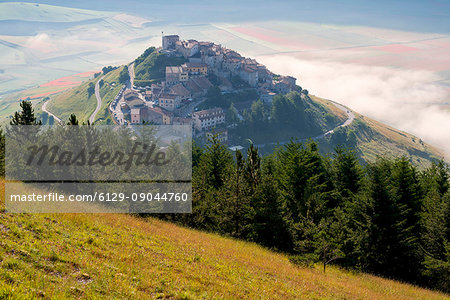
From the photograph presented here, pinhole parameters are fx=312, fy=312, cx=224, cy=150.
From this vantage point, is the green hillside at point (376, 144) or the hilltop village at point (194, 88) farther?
the green hillside at point (376, 144)

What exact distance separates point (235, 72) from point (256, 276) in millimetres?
171245

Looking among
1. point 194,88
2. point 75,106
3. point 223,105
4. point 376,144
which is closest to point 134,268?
point 223,105

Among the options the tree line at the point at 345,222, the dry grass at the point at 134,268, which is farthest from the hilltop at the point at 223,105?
the dry grass at the point at 134,268

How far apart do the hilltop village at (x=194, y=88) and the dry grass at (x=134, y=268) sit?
10240cm

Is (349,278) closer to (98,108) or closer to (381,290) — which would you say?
(381,290)

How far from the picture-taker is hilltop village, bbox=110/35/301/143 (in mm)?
136625

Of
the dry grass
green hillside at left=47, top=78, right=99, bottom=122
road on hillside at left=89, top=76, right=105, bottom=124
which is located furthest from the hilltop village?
the dry grass

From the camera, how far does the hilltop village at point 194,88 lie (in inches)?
5379

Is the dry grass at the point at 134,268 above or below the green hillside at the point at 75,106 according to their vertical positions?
below

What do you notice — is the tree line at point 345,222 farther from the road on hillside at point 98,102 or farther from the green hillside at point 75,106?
→ the green hillside at point 75,106

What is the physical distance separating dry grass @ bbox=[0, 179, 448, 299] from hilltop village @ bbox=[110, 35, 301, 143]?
102 m

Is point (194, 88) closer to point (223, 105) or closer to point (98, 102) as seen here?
point (223, 105)

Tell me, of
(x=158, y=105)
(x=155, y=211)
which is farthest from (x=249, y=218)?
(x=158, y=105)

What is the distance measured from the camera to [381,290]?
21031mm
